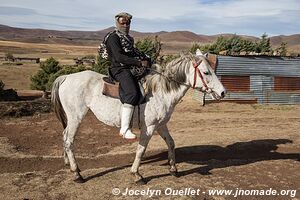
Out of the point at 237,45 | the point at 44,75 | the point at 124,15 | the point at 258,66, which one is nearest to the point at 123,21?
the point at 124,15

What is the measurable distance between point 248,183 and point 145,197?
92.7 inches

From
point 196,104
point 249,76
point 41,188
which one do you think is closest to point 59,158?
point 41,188

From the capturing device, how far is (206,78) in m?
7.36

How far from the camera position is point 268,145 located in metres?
11.4

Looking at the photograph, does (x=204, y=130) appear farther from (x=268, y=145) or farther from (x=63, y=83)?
(x=63, y=83)

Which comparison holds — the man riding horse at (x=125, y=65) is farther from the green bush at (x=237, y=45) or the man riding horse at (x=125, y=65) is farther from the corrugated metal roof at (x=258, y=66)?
the green bush at (x=237, y=45)

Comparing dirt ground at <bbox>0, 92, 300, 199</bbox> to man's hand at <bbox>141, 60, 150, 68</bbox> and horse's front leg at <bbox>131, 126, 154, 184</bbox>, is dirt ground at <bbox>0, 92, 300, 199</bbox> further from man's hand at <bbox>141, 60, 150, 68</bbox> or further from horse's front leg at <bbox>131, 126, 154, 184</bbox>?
man's hand at <bbox>141, 60, 150, 68</bbox>

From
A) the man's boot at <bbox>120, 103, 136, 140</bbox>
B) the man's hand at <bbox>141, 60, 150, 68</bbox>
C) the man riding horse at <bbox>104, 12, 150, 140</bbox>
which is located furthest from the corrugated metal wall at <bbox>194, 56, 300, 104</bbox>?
the man's boot at <bbox>120, 103, 136, 140</bbox>

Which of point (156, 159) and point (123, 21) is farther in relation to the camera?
point (156, 159)

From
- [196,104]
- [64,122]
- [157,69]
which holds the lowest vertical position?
[196,104]

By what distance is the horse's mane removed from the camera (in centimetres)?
759

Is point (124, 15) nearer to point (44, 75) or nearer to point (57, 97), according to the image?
point (57, 97)

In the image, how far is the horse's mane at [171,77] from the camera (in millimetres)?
7590

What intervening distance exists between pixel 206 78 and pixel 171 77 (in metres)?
0.77
